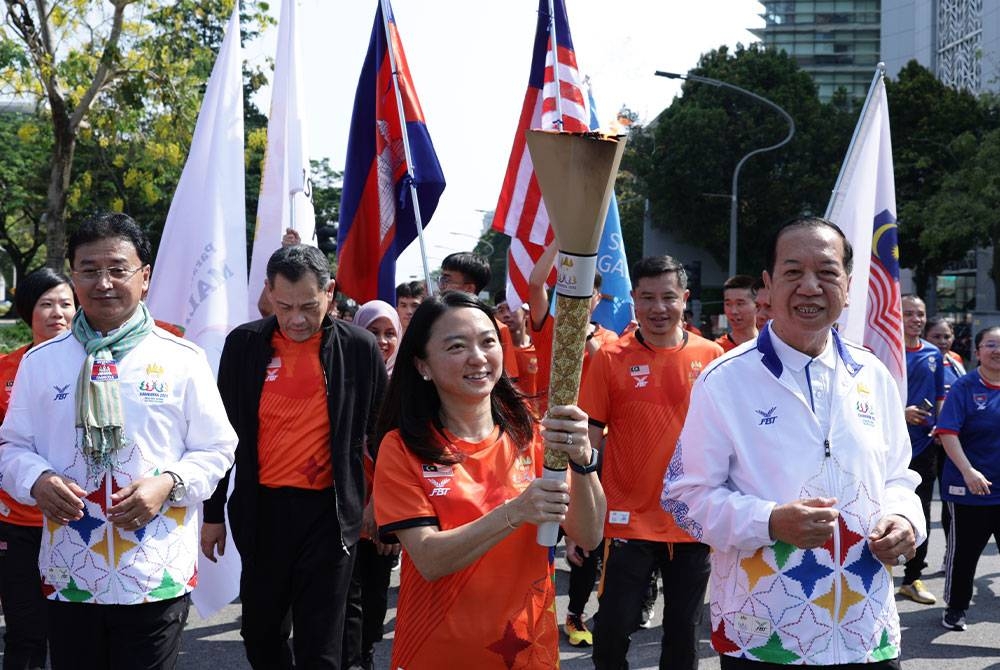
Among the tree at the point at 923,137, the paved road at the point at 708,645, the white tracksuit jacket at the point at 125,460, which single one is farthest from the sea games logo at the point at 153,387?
the tree at the point at 923,137

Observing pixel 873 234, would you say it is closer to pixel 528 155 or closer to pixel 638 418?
pixel 528 155

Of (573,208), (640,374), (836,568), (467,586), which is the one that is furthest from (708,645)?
(573,208)

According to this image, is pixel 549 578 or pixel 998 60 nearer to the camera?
pixel 549 578

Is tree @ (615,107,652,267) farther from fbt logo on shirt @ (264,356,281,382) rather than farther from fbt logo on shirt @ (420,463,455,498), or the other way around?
fbt logo on shirt @ (420,463,455,498)

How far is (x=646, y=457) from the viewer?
508cm

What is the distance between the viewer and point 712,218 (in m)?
41.3

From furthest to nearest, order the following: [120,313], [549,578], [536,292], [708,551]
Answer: [536,292] < [708,551] < [120,313] < [549,578]

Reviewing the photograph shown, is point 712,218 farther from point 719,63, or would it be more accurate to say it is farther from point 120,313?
point 120,313

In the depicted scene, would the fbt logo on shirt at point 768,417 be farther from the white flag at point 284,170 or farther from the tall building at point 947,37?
the tall building at point 947,37

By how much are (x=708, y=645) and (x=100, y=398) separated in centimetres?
430

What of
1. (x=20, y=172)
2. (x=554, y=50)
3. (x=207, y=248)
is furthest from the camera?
(x=20, y=172)

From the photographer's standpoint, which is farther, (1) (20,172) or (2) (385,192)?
(1) (20,172)

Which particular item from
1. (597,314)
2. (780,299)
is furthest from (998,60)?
(780,299)

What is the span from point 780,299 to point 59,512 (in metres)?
2.32
